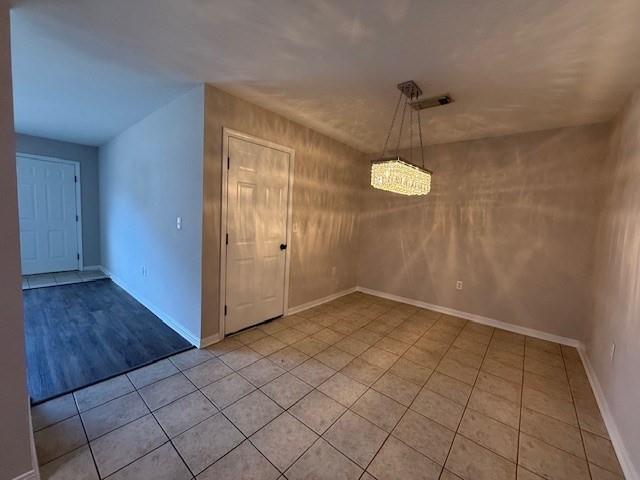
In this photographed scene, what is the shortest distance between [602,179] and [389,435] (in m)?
3.25

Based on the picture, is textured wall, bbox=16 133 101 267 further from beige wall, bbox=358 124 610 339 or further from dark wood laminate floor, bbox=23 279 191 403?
beige wall, bbox=358 124 610 339

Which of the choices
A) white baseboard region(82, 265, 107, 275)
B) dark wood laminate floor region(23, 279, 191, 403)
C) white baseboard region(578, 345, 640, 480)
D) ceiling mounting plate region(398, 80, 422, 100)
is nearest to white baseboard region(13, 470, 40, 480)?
dark wood laminate floor region(23, 279, 191, 403)

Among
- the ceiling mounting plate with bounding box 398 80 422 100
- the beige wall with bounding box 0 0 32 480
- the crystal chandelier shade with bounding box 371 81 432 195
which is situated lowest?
the beige wall with bounding box 0 0 32 480

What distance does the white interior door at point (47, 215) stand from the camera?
455 centimetres

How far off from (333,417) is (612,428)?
70.8 inches

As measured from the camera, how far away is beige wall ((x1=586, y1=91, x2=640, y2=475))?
162 centimetres

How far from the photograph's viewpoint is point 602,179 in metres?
2.81

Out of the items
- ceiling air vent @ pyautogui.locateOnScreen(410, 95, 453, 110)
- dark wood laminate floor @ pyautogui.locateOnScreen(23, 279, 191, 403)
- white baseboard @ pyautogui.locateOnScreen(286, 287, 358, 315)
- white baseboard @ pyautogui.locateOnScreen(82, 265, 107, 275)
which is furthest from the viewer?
white baseboard @ pyautogui.locateOnScreen(82, 265, 107, 275)

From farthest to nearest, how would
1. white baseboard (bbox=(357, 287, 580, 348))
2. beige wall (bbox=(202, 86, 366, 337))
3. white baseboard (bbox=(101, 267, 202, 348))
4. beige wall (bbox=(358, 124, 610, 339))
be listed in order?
white baseboard (bbox=(357, 287, 580, 348)) → beige wall (bbox=(358, 124, 610, 339)) → white baseboard (bbox=(101, 267, 202, 348)) → beige wall (bbox=(202, 86, 366, 337))

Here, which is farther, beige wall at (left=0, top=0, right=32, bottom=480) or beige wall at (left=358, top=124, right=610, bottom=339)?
beige wall at (left=358, top=124, right=610, bottom=339)

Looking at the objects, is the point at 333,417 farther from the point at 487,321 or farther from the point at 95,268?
the point at 95,268

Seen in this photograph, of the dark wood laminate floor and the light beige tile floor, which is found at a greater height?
the dark wood laminate floor

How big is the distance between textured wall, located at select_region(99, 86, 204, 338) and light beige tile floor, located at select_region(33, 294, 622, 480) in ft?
2.58

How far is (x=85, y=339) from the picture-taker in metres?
2.66
